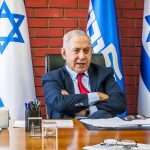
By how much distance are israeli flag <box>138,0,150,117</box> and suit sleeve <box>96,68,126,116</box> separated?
2.53 feet

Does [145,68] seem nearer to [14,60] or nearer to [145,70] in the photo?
[145,70]

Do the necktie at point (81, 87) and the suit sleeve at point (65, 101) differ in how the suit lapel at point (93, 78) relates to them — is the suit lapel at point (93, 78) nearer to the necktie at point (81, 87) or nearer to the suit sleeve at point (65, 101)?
the necktie at point (81, 87)

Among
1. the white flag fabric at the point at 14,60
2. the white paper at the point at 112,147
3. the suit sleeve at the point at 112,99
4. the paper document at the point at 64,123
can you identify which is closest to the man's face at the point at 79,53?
the suit sleeve at the point at 112,99

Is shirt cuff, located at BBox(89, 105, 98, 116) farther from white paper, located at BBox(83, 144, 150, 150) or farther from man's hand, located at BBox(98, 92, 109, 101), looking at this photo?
white paper, located at BBox(83, 144, 150, 150)

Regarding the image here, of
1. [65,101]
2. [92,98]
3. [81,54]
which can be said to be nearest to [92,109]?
[92,98]

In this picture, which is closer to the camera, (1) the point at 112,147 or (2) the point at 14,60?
(1) the point at 112,147

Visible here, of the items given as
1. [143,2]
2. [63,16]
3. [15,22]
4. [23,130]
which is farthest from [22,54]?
[23,130]

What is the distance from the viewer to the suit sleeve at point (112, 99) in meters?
2.49

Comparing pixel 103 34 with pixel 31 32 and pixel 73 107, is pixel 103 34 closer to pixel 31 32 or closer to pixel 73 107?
pixel 31 32

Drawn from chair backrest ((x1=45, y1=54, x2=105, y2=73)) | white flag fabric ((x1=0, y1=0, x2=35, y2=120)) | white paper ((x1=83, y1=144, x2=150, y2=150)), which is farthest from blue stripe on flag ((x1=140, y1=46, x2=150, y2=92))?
white paper ((x1=83, y1=144, x2=150, y2=150))

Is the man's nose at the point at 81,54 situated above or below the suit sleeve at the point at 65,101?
above

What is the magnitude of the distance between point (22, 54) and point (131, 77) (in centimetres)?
118

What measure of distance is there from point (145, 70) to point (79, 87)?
39.6 inches

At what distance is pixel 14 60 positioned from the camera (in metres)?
3.23
